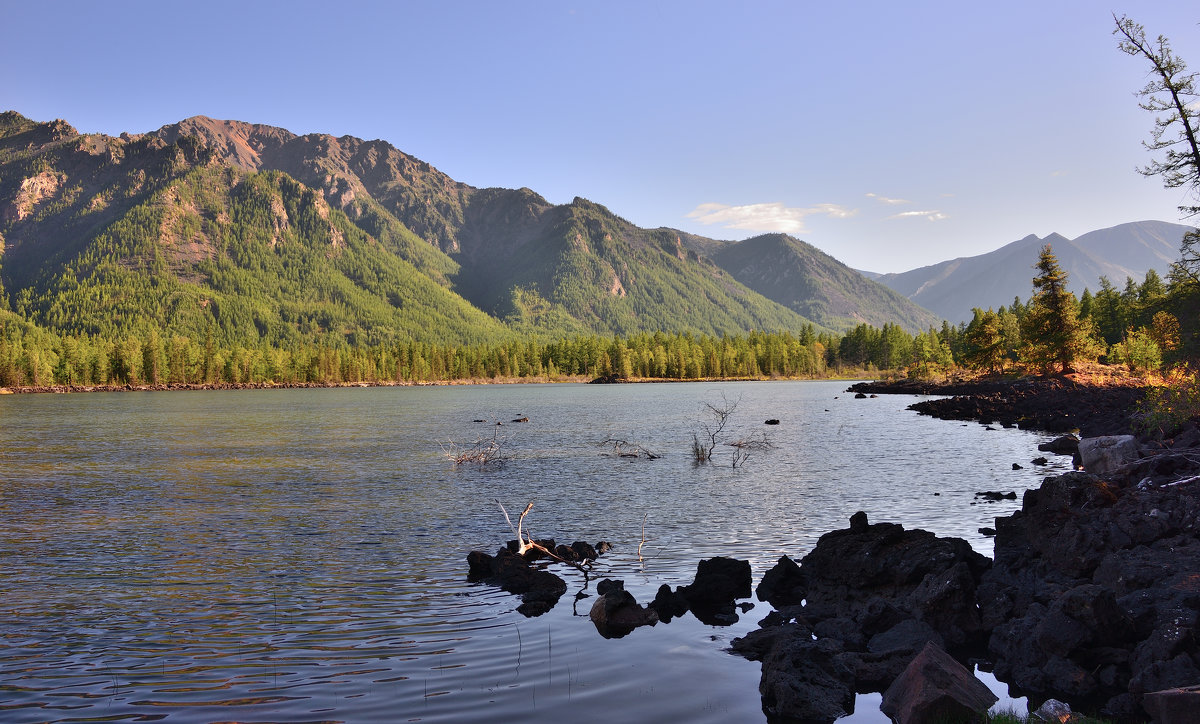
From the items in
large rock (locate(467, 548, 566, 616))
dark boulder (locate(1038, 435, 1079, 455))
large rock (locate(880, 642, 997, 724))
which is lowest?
dark boulder (locate(1038, 435, 1079, 455))

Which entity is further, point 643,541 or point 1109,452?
point 1109,452

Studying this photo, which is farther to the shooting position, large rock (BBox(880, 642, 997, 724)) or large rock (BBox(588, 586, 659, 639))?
large rock (BBox(588, 586, 659, 639))

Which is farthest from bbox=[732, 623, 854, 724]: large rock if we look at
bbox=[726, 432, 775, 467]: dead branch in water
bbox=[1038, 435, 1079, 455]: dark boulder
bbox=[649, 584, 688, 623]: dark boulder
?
bbox=[1038, 435, 1079, 455]: dark boulder

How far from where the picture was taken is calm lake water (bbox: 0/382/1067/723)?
12.3 metres

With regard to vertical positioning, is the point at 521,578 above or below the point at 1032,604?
below

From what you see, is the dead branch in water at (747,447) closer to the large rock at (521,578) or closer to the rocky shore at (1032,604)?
the rocky shore at (1032,604)

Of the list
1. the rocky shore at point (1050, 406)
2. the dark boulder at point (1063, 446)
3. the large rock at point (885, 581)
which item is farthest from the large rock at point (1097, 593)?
the rocky shore at point (1050, 406)

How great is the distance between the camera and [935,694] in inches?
413

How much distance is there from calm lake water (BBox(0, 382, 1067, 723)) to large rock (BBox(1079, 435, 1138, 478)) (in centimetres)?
392

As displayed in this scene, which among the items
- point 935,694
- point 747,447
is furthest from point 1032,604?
point 747,447

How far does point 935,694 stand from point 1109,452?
81.4ft

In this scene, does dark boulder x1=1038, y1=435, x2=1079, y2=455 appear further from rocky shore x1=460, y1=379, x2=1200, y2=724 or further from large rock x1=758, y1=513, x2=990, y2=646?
large rock x1=758, y1=513, x2=990, y2=646

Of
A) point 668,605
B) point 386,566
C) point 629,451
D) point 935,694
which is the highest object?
point 935,694

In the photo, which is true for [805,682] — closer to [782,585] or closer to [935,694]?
[935,694]
